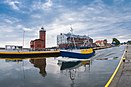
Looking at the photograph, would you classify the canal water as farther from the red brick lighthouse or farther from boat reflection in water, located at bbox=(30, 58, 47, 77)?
the red brick lighthouse

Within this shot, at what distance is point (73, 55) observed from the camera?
5369 centimetres

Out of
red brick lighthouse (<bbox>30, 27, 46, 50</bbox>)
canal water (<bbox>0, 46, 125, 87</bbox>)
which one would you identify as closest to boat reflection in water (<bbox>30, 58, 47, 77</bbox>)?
canal water (<bbox>0, 46, 125, 87</bbox>)

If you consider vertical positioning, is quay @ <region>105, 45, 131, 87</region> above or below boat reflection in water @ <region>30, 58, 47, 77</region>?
above

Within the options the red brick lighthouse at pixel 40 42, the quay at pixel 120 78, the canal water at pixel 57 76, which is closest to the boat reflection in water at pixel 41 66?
the canal water at pixel 57 76

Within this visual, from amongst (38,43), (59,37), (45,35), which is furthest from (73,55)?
(59,37)

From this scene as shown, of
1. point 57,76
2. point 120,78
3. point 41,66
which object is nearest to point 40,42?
point 41,66

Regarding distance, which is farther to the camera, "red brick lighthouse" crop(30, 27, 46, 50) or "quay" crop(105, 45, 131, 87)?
"red brick lighthouse" crop(30, 27, 46, 50)

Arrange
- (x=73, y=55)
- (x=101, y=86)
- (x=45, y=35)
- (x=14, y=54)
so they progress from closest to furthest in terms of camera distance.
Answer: (x=101, y=86) → (x=73, y=55) → (x=14, y=54) → (x=45, y=35)

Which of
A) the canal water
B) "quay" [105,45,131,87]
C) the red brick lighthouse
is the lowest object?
the canal water

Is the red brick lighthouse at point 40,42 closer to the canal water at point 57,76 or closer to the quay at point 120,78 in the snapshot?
the canal water at point 57,76

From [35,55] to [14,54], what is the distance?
7337 millimetres

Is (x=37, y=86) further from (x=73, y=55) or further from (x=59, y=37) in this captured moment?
(x=59, y=37)

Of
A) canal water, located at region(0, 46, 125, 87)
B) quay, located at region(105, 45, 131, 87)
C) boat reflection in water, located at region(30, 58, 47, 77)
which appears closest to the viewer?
quay, located at region(105, 45, 131, 87)

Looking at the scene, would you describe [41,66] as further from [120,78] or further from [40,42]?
[40,42]
